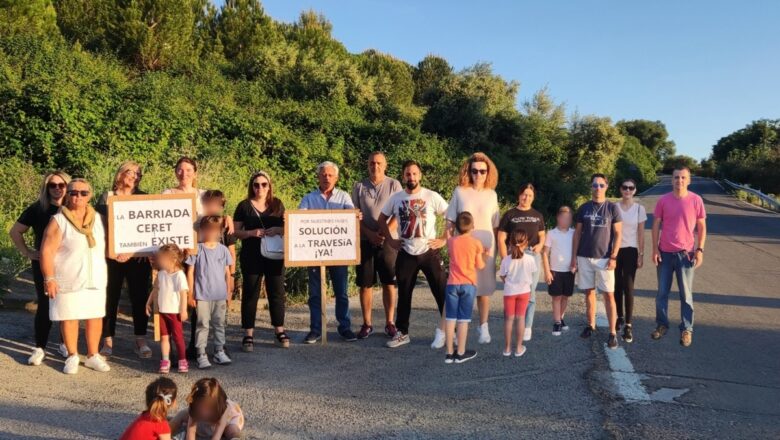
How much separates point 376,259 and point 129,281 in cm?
266

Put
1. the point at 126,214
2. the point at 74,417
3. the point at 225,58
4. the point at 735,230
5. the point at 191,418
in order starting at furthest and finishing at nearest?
1. the point at 225,58
2. the point at 735,230
3. the point at 126,214
4. the point at 74,417
5. the point at 191,418

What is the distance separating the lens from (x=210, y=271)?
20.6 feet

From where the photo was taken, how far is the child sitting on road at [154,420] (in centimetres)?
382

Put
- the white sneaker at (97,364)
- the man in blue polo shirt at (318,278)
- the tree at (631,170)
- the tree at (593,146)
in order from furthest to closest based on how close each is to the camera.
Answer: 1. the tree at (631,170)
2. the tree at (593,146)
3. the man in blue polo shirt at (318,278)
4. the white sneaker at (97,364)

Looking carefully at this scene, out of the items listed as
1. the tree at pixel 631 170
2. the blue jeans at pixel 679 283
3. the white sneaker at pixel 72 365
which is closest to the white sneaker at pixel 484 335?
the blue jeans at pixel 679 283

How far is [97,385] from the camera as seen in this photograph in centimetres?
550

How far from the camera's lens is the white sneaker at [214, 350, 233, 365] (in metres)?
6.22

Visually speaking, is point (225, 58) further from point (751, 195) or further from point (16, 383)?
point (751, 195)

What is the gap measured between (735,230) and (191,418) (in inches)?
970

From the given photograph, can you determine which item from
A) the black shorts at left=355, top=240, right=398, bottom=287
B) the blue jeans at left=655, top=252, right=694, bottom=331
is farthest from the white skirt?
the blue jeans at left=655, top=252, right=694, bottom=331

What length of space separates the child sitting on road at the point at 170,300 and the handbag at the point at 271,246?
1.07m

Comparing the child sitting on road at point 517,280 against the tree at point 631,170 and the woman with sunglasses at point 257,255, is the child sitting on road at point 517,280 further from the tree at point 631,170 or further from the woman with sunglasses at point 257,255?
the tree at point 631,170

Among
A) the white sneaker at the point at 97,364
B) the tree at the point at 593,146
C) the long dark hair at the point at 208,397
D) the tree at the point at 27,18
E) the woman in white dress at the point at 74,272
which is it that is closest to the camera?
the long dark hair at the point at 208,397

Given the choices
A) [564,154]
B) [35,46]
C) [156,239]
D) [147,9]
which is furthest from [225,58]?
[156,239]
